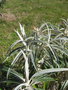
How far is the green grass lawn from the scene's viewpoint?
7.91 metres

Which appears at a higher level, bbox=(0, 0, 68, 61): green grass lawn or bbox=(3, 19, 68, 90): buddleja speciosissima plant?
bbox=(0, 0, 68, 61): green grass lawn

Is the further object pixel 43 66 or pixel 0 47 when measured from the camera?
pixel 0 47

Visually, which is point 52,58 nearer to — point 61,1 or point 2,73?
point 2,73

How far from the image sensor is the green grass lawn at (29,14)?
791 centimetres

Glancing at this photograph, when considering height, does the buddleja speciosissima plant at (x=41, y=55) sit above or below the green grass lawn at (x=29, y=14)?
below

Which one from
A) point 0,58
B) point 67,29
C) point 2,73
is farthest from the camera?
point 0,58

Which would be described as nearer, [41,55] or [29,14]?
[41,55]

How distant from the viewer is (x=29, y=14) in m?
10.4

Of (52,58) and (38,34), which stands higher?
(38,34)

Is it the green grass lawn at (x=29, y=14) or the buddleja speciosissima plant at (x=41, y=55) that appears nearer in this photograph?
the buddleja speciosissima plant at (x=41, y=55)

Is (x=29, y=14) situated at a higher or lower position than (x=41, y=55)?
higher

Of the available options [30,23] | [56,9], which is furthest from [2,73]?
[56,9]

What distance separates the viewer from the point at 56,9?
11734mm

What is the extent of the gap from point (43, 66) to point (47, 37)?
47 centimetres
